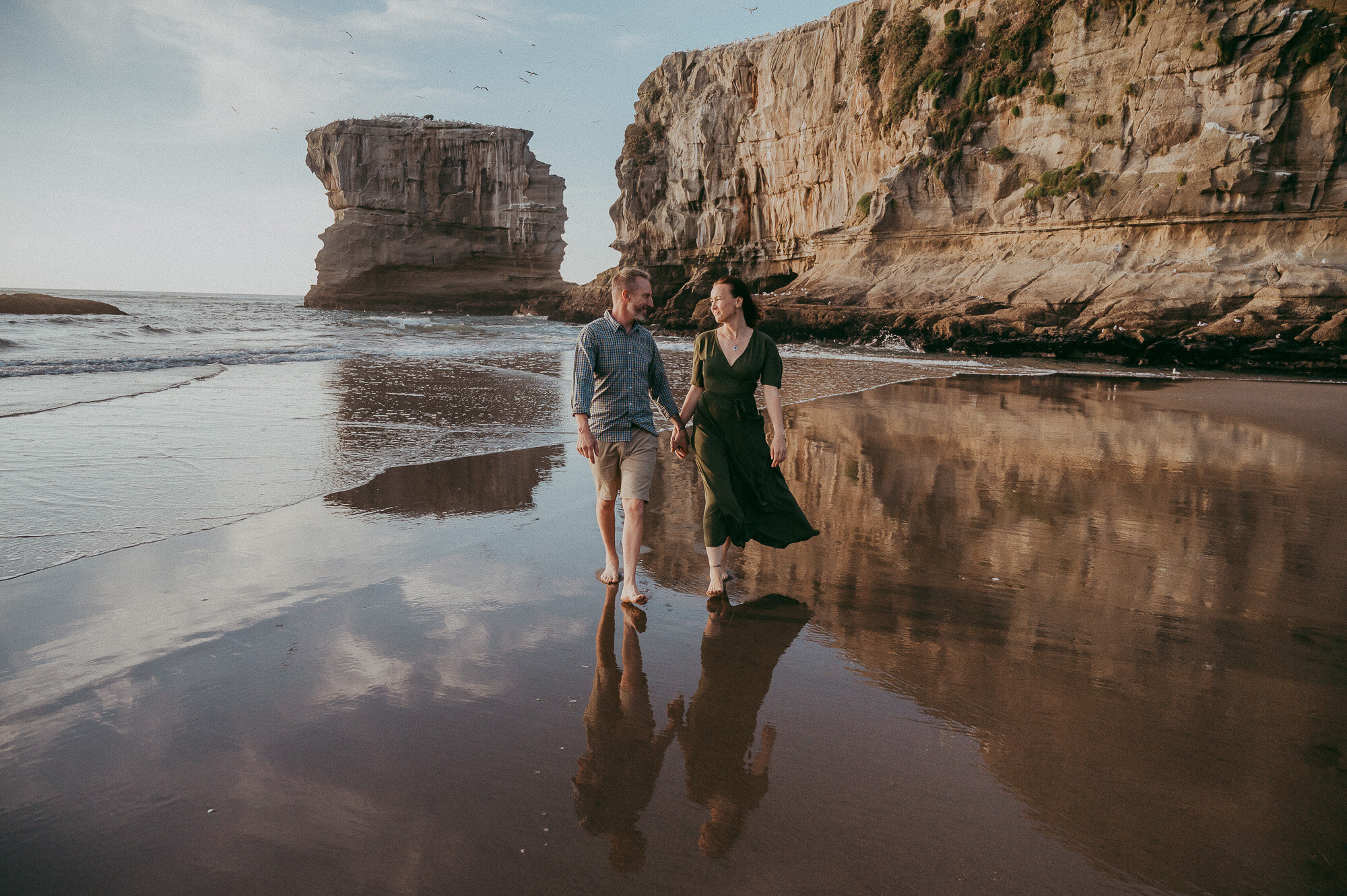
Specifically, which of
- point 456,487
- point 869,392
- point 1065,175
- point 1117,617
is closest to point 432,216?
point 1065,175

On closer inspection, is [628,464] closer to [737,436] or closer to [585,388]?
[585,388]

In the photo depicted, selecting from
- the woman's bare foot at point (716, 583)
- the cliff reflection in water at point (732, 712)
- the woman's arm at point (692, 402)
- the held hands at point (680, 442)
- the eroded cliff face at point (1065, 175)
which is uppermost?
the eroded cliff face at point (1065, 175)

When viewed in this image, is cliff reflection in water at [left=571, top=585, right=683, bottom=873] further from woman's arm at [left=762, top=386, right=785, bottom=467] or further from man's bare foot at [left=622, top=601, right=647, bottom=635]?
woman's arm at [left=762, top=386, right=785, bottom=467]

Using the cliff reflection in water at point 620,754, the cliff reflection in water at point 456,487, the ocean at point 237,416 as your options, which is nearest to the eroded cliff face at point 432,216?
the ocean at point 237,416

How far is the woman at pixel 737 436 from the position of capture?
154 inches

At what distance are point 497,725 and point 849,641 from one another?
153cm

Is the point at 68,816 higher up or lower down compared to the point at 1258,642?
lower down

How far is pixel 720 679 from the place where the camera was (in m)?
2.95

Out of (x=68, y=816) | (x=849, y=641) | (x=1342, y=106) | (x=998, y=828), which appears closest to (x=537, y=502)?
(x=849, y=641)

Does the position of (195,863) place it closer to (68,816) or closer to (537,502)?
(68,816)

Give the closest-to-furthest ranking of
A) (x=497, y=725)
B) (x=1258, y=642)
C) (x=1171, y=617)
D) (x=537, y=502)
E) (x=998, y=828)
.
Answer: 1. (x=998, y=828)
2. (x=497, y=725)
3. (x=1258, y=642)
4. (x=1171, y=617)
5. (x=537, y=502)

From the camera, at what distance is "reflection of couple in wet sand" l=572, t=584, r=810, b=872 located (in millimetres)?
2098

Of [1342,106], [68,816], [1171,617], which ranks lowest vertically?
[68,816]

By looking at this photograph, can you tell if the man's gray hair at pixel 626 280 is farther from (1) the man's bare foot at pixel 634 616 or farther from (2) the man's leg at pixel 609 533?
(1) the man's bare foot at pixel 634 616
